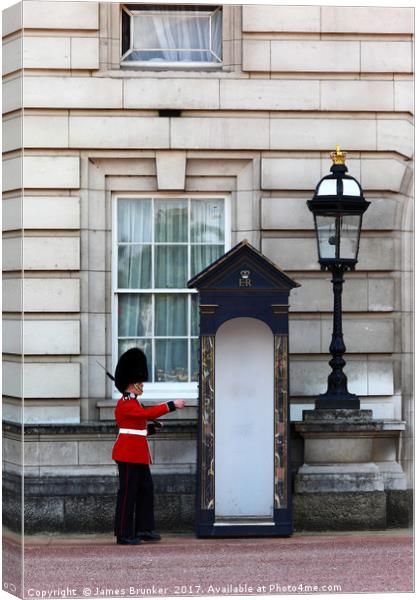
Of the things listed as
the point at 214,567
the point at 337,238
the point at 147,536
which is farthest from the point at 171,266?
the point at 214,567

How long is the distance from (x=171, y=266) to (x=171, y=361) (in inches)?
26.2

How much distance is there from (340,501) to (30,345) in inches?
94.3

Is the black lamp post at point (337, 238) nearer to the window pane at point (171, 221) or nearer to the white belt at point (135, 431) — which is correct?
the window pane at point (171, 221)

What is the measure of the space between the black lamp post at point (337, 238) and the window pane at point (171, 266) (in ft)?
3.14

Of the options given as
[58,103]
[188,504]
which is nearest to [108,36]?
[58,103]

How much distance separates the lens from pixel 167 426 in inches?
529

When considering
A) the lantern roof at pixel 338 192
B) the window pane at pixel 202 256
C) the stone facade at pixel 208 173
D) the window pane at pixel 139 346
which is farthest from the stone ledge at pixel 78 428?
the lantern roof at pixel 338 192

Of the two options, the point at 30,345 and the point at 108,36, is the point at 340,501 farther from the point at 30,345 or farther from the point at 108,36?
the point at 108,36

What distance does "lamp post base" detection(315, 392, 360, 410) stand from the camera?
1336cm

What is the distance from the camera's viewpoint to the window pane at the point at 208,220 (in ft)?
44.3

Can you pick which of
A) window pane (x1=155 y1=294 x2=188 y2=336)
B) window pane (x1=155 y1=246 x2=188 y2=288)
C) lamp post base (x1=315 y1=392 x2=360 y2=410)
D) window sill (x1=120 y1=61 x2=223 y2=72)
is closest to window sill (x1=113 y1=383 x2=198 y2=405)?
window pane (x1=155 y1=294 x2=188 y2=336)

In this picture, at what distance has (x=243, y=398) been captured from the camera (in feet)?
43.8

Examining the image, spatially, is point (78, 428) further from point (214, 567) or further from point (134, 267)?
point (214, 567)

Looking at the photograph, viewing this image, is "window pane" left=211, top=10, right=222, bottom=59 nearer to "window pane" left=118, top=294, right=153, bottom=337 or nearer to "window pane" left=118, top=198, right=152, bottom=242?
"window pane" left=118, top=198, right=152, bottom=242
